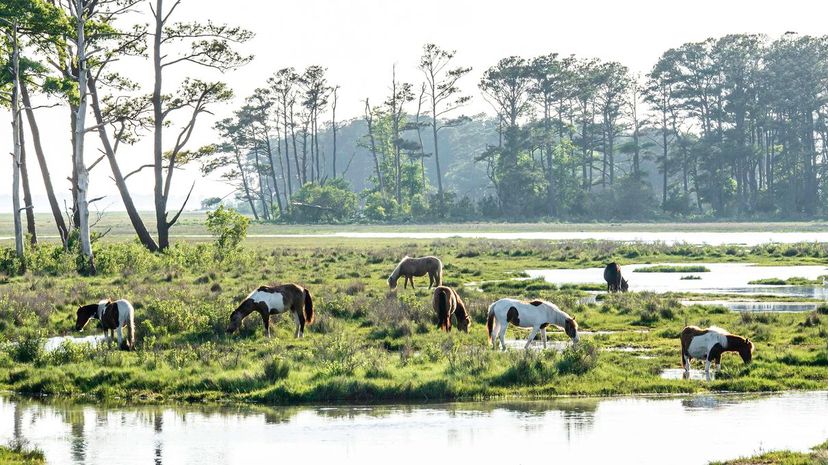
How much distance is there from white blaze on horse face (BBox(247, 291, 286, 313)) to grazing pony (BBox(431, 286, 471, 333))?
3.42m

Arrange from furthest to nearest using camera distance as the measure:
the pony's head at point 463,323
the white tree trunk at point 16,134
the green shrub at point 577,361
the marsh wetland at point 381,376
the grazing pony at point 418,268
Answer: the white tree trunk at point 16,134 < the grazing pony at point 418,268 < the pony's head at point 463,323 < the green shrub at point 577,361 < the marsh wetland at point 381,376

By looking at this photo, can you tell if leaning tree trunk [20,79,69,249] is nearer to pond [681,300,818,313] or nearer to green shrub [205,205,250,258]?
green shrub [205,205,250,258]

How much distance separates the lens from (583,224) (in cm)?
11262

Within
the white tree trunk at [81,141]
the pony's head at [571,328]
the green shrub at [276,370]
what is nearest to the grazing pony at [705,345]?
the pony's head at [571,328]

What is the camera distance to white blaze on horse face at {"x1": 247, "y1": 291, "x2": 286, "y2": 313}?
25984 mm

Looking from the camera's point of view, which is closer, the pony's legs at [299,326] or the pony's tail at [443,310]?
the pony's legs at [299,326]

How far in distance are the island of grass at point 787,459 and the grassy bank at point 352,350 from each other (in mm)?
5315

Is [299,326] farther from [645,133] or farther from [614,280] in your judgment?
[645,133]

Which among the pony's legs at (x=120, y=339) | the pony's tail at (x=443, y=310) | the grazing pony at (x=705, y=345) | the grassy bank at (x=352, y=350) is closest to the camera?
the grassy bank at (x=352, y=350)

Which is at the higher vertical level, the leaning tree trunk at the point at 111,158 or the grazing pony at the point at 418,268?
the leaning tree trunk at the point at 111,158

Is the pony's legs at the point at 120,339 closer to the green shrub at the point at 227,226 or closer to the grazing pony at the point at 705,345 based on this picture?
the grazing pony at the point at 705,345

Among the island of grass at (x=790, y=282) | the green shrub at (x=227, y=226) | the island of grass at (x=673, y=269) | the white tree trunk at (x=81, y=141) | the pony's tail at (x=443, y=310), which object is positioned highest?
the white tree trunk at (x=81, y=141)

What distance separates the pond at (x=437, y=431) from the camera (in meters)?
15.5

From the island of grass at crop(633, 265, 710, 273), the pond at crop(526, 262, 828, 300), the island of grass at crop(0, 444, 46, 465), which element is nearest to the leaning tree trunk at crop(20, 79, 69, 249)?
the pond at crop(526, 262, 828, 300)
